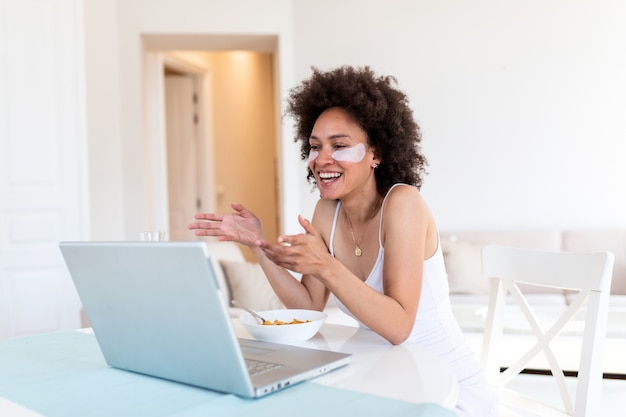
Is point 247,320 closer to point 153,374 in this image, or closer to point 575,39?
point 153,374

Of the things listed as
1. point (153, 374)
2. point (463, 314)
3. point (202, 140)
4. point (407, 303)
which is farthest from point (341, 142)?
point (202, 140)

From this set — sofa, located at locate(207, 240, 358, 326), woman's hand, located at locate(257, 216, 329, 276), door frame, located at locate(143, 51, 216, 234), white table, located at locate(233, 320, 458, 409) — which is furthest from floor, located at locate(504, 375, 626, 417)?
door frame, located at locate(143, 51, 216, 234)

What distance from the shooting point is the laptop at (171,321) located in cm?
87

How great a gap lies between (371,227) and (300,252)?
0.54 m

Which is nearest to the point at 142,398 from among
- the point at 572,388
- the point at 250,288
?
the point at 572,388

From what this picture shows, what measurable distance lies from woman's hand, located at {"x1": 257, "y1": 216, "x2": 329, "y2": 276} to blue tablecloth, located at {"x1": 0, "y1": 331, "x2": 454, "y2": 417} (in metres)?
0.28

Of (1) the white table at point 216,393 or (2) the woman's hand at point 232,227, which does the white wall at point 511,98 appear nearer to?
(2) the woman's hand at point 232,227

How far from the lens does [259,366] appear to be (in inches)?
40.8

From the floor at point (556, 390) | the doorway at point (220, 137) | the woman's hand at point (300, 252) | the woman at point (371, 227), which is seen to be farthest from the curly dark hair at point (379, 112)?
the doorway at point (220, 137)

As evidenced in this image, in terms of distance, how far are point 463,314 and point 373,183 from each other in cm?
175

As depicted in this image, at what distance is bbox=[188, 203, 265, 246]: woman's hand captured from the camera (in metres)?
1.31

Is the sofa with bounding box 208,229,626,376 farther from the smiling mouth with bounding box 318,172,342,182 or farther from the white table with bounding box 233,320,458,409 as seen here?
the white table with bounding box 233,320,458,409

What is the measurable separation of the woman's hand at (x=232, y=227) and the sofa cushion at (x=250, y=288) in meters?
1.75

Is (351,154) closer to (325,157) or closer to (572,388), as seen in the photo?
(325,157)
